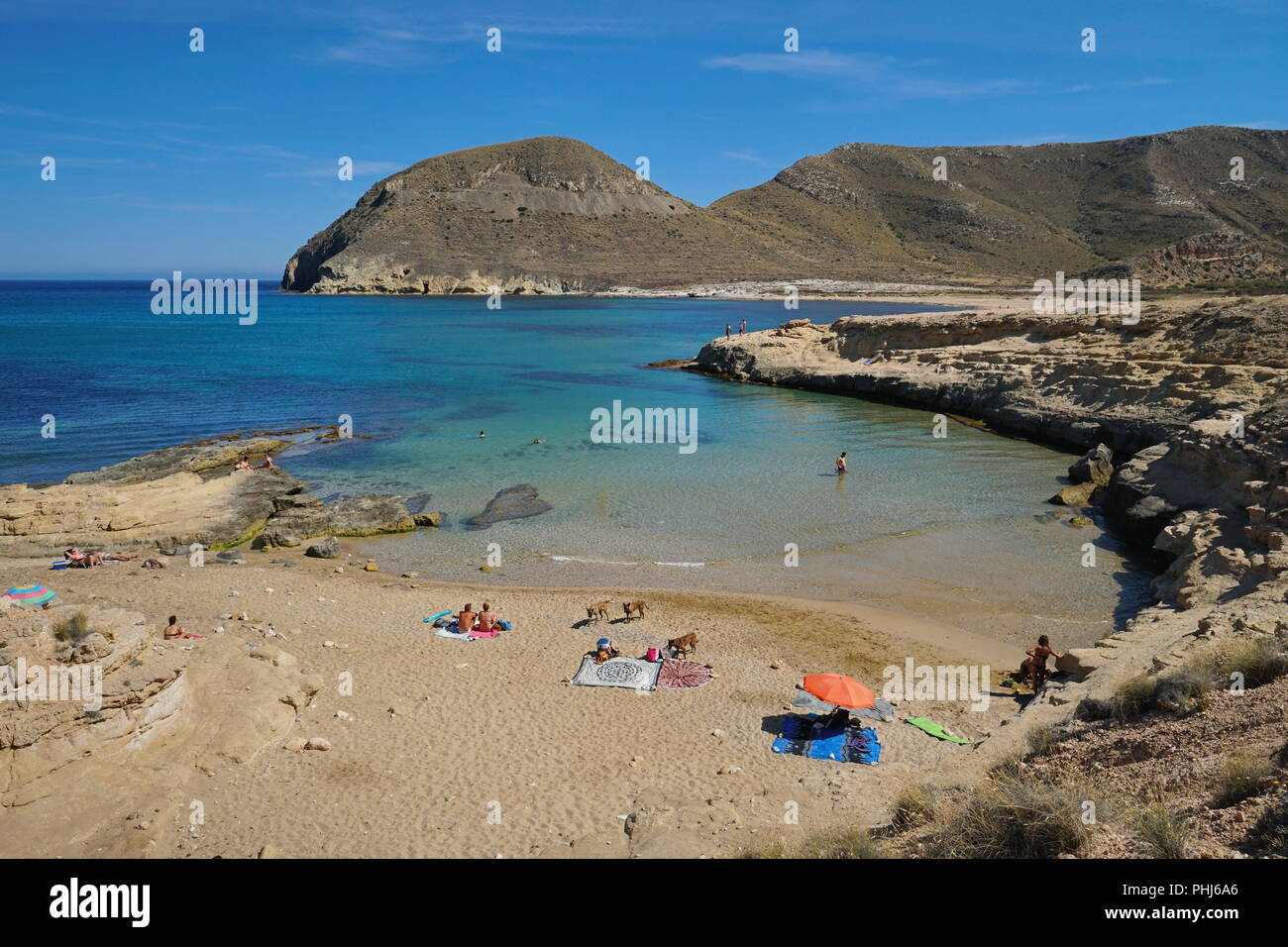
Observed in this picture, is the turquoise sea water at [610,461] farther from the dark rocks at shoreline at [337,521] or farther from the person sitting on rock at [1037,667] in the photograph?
A: the person sitting on rock at [1037,667]

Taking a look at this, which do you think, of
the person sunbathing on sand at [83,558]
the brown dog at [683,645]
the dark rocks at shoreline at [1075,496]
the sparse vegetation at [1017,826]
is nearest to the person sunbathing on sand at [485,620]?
the brown dog at [683,645]

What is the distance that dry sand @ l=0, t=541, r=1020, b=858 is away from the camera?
25.3 ft

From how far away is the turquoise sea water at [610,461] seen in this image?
1709 centimetres

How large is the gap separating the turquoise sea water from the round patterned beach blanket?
4.16m

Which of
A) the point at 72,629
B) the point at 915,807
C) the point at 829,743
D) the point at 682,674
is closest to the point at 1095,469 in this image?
the point at 682,674

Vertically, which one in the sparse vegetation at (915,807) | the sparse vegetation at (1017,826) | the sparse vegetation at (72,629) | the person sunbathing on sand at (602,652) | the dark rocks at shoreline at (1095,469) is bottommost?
the person sunbathing on sand at (602,652)

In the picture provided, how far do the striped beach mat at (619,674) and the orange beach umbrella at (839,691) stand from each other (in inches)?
94.4

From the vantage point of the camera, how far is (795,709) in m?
10.7

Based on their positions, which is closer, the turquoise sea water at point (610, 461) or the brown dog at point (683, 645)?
the brown dog at point (683, 645)

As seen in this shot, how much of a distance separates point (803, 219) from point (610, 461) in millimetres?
138061
